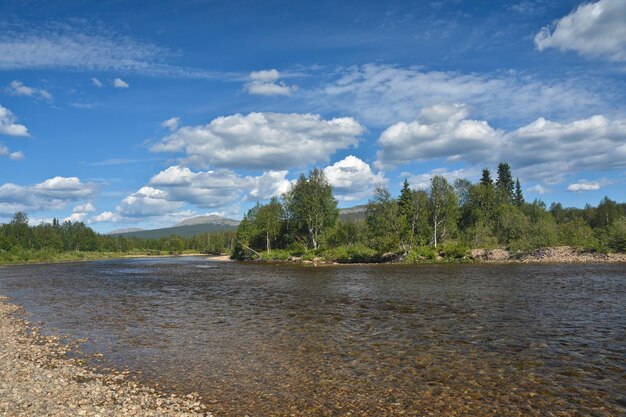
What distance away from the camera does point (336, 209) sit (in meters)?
104

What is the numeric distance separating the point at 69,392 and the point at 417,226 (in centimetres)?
8196

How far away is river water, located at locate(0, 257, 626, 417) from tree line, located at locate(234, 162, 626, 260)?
43518mm

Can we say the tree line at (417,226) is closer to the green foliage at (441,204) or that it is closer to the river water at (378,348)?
the green foliage at (441,204)

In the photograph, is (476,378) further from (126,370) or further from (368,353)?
(126,370)

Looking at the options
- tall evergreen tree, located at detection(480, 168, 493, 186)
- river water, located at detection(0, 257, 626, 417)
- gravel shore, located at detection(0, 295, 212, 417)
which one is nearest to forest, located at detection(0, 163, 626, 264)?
tall evergreen tree, located at detection(480, 168, 493, 186)

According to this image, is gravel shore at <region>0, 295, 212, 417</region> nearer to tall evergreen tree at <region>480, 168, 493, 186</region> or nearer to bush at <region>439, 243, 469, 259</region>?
bush at <region>439, 243, 469, 259</region>

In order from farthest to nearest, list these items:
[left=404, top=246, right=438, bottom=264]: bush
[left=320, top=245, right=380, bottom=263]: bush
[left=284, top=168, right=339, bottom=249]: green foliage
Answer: [left=284, top=168, right=339, bottom=249]: green foliage
[left=320, top=245, right=380, bottom=263]: bush
[left=404, top=246, right=438, bottom=264]: bush

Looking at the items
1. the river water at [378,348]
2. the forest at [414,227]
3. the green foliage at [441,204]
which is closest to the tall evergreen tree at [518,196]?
the forest at [414,227]

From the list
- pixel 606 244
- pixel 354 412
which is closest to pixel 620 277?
pixel 606 244

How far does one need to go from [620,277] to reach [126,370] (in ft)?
148

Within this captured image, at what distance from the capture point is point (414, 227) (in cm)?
8731

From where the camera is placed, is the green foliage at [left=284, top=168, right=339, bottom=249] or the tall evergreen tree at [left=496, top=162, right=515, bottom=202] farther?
the tall evergreen tree at [left=496, top=162, right=515, bottom=202]

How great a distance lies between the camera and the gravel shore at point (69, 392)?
37.0 feet

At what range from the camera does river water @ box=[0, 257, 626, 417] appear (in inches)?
495
